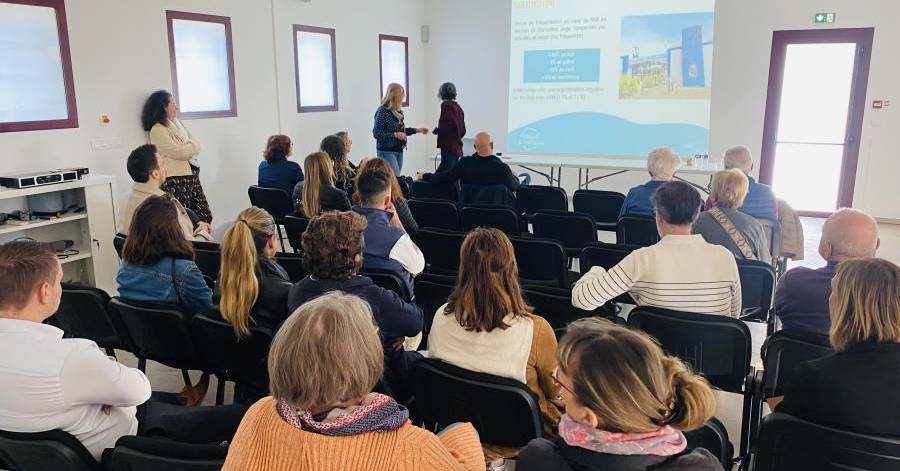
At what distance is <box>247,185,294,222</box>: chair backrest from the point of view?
5727mm

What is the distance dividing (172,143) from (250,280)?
152 inches

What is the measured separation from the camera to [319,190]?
15.8 feet

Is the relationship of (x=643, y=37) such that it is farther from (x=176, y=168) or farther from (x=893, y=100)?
(x=176, y=168)

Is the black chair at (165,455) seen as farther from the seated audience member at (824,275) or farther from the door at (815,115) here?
the door at (815,115)

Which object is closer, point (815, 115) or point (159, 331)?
point (159, 331)

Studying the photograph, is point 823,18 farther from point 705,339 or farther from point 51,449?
point 51,449

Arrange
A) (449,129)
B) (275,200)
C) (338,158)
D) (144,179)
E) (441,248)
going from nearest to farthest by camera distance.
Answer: (441,248) < (144,179) < (338,158) < (275,200) < (449,129)

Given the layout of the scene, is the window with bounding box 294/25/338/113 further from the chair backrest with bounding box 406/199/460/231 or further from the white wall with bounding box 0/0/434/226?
the chair backrest with bounding box 406/199/460/231

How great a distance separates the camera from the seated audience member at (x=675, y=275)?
2.77m

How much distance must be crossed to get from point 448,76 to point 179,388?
25.4 feet

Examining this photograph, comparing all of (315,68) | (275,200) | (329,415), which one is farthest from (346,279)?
(315,68)

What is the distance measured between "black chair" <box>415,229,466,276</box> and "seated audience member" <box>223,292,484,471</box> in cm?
260

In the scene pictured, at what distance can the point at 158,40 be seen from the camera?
624 cm

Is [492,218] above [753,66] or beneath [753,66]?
beneath
